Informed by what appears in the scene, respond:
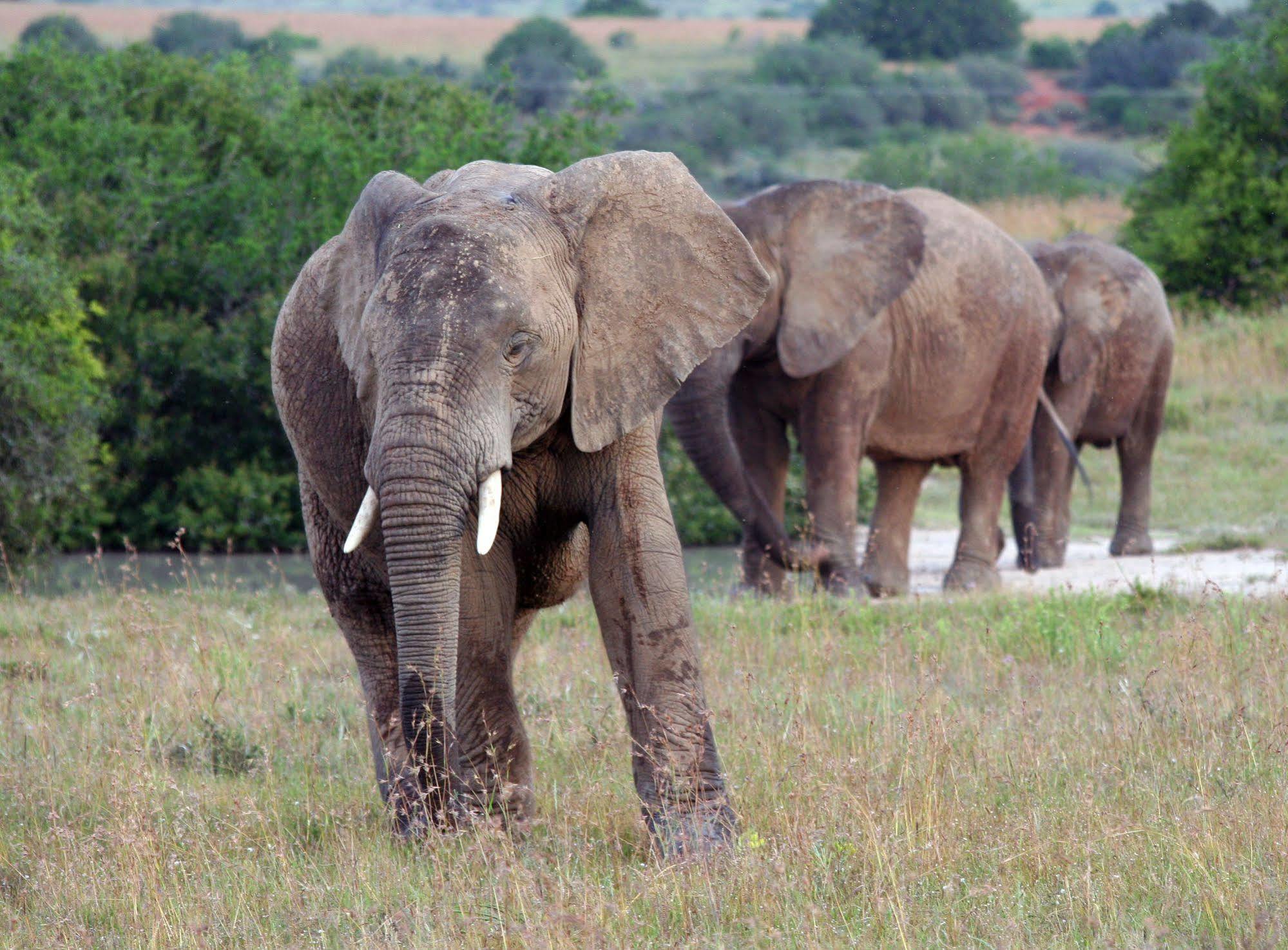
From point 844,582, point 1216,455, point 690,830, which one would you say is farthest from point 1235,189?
point 690,830

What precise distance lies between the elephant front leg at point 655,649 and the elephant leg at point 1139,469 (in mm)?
8541

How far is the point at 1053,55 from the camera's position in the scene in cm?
8019

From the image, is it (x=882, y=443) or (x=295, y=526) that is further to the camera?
(x=295, y=526)

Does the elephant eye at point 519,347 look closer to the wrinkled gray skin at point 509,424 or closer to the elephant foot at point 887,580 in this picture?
the wrinkled gray skin at point 509,424

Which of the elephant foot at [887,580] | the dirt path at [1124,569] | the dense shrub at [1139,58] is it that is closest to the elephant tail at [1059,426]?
the dirt path at [1124,569]

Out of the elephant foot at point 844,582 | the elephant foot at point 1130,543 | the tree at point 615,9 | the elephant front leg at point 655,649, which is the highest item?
the tree at point 615,9

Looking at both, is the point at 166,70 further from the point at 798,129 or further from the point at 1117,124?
the point at 1117,124

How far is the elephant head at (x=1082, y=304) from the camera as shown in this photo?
44.6ft

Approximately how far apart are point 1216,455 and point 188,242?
9080 mm

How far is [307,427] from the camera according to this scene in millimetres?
5586

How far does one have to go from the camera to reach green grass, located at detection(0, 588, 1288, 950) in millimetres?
4457

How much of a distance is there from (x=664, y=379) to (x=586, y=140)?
9.29 metres

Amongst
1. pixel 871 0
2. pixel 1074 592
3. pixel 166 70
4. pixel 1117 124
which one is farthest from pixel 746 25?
pixel 1074 592

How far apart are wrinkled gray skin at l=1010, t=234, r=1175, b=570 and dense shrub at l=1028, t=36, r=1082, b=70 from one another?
222ft
